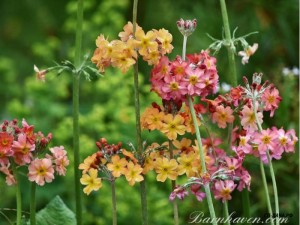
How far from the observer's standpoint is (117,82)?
333cm

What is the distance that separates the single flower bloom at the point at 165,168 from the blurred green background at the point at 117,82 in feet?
2.91

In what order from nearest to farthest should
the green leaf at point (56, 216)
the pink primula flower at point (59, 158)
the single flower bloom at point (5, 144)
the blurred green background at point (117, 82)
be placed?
the single flower bloom at point (5, 144), the pink primula flower at point (59, 158), the green leaf at point (56, 216), the blurred green background at point (117, 82)

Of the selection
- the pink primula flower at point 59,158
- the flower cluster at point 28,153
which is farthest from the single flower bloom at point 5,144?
the pink primula flower at point 59,158

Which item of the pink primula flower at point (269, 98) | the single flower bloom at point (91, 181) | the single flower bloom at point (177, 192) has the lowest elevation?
the single flower bloom at point (177, 192)

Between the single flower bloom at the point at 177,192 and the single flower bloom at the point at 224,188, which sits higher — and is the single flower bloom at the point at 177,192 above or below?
below

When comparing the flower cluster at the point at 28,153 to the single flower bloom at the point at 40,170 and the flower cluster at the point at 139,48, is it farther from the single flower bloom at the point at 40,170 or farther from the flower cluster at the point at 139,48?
the flower cluster at the point at 139,48

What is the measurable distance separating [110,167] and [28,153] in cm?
21

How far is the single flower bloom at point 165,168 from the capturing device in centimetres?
174

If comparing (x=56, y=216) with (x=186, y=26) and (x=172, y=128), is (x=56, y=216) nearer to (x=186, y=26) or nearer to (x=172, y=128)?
(x=172, y=128)

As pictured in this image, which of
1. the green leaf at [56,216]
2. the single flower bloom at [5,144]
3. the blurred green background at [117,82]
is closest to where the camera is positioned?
the single flower bloom at [5,144]

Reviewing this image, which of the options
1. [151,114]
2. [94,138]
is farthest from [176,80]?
[94,138]

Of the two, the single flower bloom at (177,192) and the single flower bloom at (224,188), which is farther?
the single flower bloom at (224,188)

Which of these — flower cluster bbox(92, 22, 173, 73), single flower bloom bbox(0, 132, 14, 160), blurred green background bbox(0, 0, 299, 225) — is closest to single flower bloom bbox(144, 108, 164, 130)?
flower cluster bbox(92, 22, 173, 73)

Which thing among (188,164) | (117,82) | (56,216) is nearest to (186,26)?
(188,164)
